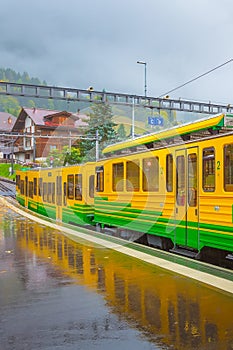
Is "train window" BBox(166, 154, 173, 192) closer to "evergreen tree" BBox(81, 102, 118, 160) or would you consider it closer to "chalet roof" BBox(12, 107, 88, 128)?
"evergreen tree" BBox(81, 102, 118, 160)

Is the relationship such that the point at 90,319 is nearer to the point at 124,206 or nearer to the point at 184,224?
the point at 184,224

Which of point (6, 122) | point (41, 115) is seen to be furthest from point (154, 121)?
point (6, 122)

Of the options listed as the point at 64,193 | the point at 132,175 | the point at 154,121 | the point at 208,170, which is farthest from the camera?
the point at 154,121

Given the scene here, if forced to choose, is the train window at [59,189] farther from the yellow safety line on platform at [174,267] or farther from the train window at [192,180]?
the train window at [192,180]

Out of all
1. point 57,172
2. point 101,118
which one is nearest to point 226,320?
point 57,172

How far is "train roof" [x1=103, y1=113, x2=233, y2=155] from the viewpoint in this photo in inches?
374

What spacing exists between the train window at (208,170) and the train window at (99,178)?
6560 mm

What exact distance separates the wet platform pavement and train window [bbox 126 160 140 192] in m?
3.19

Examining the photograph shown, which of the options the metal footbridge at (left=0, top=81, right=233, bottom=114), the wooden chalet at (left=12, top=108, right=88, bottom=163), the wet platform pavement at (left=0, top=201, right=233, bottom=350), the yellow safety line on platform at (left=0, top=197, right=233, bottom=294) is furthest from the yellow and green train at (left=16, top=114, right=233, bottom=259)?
the wooden chalet at (left=12, top=108, right=88, bottom=163)

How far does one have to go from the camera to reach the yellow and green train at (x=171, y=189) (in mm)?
8914

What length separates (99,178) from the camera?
15883 millimetres

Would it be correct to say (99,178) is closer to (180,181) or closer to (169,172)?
(169,172)

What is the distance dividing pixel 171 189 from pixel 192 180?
98 cm

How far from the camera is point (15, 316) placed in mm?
5797
